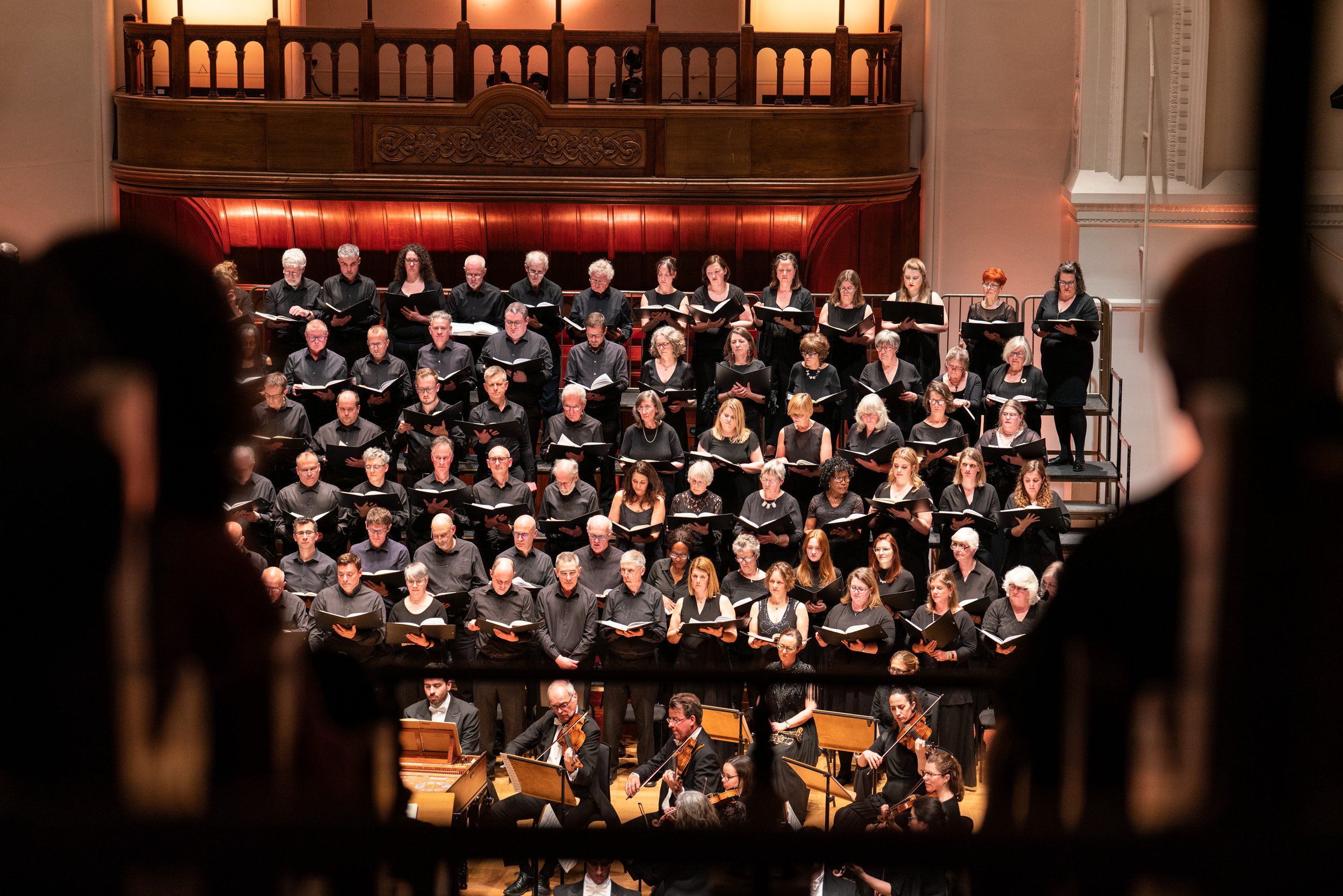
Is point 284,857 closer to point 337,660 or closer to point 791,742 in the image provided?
point 337,660

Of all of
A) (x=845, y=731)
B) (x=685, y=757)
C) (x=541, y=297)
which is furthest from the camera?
(x=541, y=297)

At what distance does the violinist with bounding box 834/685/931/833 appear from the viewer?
7043mm

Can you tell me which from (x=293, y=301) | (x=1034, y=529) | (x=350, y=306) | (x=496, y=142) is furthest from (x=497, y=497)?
(x=496, y=142)

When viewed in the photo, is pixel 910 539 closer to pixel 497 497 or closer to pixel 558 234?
pixel 497 497

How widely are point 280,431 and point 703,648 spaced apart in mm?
2938

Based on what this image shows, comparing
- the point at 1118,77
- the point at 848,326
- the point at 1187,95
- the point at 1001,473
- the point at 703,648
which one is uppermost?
the point at 1118,77

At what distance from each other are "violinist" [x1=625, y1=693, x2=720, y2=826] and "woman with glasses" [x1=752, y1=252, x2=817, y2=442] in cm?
290

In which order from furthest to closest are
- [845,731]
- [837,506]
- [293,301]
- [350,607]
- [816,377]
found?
[293,301] → [816,377] → [837,506] → [350,607] → [845,731]

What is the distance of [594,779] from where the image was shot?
712 centimetres

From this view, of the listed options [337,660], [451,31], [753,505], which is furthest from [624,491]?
[337,660]

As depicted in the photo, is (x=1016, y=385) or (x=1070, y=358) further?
(x=1070, y=358)

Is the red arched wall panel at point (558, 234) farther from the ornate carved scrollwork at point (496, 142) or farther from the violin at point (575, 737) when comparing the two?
the violin at point (575, 737)

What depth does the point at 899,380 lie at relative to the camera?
9.11 metres

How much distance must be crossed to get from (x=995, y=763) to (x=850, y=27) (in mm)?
11703
